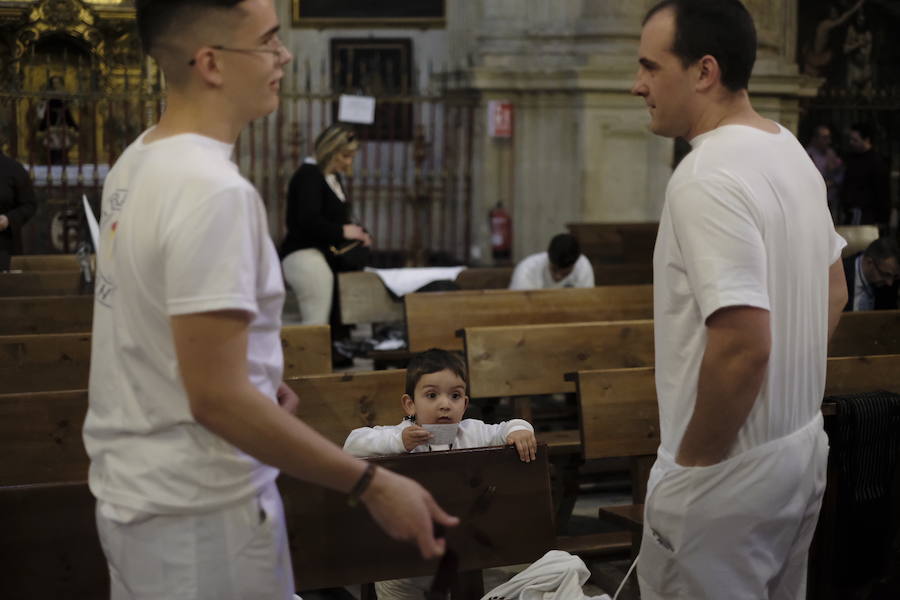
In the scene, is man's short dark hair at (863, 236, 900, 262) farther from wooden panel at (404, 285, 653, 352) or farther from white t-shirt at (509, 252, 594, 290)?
white t-shirt at (509, 252, 594, 290)

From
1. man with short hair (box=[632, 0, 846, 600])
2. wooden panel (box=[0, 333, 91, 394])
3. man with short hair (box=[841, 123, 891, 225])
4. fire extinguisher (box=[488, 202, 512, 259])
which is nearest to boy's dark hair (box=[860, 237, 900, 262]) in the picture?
wooden panel (box=[0, 333, 91, 394])

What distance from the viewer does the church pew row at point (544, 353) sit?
5.02 meters

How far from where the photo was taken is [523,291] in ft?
21.1

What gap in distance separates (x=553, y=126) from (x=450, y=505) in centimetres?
889

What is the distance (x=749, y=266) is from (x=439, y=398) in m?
1.58

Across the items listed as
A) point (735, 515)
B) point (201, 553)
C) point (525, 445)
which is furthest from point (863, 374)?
point (201, 553)

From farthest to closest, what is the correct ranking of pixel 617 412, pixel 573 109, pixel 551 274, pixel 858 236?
pixel 573 109
pixel 858 236
pixel 551 274
pixel 617 412

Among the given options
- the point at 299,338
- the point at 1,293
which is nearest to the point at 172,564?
the point at 299,338

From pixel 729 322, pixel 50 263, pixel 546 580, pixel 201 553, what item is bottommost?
pixel 546 580

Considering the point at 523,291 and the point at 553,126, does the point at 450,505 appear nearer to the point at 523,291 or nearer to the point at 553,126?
the point at 523,291

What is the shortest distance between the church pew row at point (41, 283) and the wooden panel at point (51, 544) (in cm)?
404

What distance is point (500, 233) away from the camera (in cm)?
1184

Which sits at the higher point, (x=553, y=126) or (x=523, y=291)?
(x=553, y=126)

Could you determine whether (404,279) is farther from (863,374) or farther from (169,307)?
(169,307)
